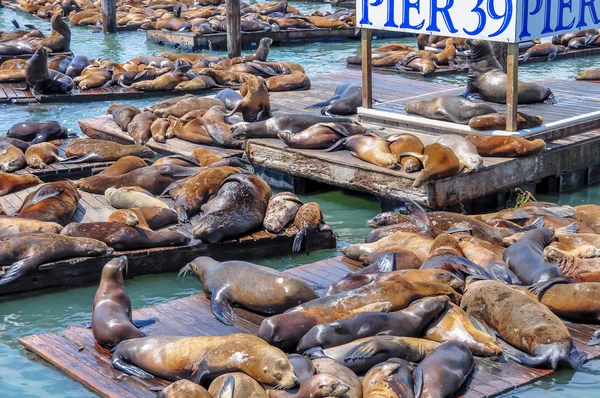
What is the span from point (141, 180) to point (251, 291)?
293 centimetres

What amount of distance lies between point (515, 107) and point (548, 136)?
0.61m

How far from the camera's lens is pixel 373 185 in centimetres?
808

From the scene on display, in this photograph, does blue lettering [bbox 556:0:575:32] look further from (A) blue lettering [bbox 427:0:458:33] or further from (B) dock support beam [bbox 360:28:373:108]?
(B) dock support beam [bbox 360:28:373:108]

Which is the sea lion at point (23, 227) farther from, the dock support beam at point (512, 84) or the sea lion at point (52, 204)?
the dock support beam at point (512, 84)

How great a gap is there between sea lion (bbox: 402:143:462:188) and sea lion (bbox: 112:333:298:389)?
339 cm

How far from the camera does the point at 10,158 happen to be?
29.5 feet

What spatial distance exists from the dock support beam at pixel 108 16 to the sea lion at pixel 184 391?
19645 mm

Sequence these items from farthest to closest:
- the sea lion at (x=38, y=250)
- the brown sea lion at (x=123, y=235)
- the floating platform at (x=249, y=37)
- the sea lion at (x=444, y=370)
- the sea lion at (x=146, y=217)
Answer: the floating platform at (x=249, y=37), the sea lion at (x=146, y=217), the brown sea lion at (x=123, y=235), the sea lion at (x=38, y=250), the sea lion at (x=444, y=370)

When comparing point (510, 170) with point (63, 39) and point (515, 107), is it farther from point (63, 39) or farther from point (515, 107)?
point (63, 39)

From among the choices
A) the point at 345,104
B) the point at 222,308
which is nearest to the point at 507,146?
the point at 345,104

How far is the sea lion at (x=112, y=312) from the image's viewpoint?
507 centimetres

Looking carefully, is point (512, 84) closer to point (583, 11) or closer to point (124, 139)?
point (583, 11)

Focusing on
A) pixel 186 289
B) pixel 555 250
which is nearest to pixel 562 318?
pixel 555 250

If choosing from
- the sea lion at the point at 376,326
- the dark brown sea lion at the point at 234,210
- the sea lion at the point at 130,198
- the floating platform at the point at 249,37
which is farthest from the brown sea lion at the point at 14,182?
the floating platform at the point at 249,37
